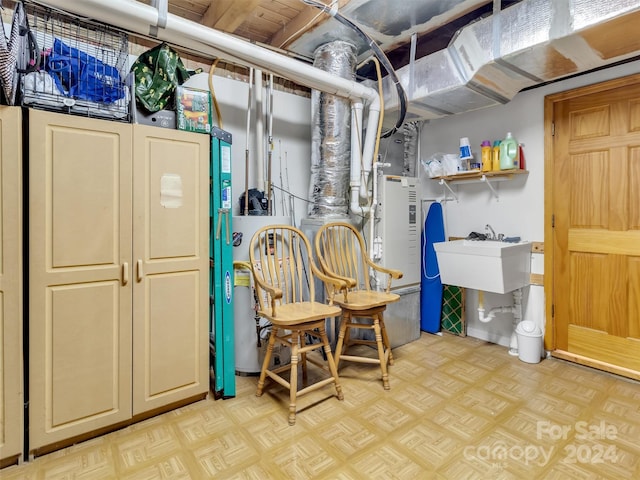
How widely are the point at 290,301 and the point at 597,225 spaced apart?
7.95 ft

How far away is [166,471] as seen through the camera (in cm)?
162

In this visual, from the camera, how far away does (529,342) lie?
112 inches

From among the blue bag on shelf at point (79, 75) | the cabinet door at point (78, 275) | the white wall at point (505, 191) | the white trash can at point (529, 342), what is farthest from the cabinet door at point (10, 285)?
the white wall at point (505, 191)

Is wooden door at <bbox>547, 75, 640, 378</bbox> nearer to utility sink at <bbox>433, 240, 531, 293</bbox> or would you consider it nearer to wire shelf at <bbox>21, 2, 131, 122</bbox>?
utility sink at <bbox>433, 240, 531, 293</bbox>

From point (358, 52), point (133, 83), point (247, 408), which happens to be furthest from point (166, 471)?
point (358, 52)

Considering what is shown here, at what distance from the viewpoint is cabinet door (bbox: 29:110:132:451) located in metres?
1.67

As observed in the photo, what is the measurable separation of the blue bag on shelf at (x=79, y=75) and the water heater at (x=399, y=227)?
2066 mm

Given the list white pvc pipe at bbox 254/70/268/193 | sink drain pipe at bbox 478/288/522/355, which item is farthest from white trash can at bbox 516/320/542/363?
white pvc pipe at bbox 254/70/268/193

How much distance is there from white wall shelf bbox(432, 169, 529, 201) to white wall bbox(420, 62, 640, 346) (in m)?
0.05

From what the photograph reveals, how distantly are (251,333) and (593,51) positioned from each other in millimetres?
2753

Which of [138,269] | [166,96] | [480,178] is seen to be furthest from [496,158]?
[138,269]

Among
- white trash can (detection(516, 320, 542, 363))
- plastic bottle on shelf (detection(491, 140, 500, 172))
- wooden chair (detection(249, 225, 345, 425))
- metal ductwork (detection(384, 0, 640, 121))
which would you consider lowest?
white trash can (detection(516, 320, 542, 363))

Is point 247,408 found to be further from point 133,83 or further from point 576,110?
point 576,110

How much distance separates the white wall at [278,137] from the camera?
291 cm
